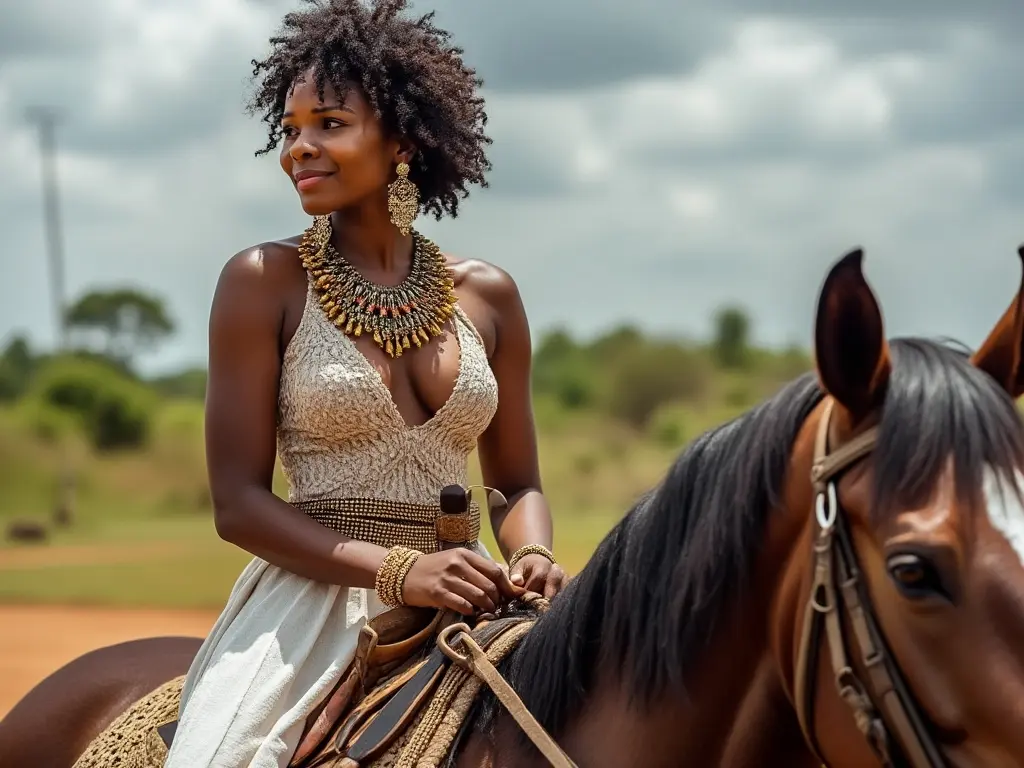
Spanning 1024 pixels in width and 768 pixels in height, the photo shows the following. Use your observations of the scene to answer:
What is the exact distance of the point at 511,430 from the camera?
3.79m

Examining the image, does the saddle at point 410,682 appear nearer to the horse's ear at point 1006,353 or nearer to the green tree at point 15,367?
the horse's ear at point 1006,353

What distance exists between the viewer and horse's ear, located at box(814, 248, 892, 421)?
7.11 feet

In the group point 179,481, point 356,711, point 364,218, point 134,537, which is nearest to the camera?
point 356,711

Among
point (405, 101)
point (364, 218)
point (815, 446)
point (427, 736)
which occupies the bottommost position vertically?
point (427, 736)

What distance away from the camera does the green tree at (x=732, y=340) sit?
36.2 metres

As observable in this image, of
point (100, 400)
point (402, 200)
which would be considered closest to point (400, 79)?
point (402, 200)

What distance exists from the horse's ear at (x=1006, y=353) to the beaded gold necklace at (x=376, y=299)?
1503mm

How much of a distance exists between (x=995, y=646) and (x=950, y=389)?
0.40 metres

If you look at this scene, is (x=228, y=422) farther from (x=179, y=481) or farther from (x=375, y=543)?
(x=179, y=481)

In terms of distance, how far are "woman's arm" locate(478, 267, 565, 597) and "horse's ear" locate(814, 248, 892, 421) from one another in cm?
149

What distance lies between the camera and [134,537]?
27891 millimetres

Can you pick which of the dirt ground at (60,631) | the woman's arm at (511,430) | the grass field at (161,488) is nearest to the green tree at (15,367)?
the grass field at (161,488)

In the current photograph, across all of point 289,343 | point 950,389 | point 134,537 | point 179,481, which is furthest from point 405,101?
point 179,481

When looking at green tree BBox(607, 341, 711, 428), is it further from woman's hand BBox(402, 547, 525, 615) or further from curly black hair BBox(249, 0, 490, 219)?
woman's hand BBox(402, 547, 525, 615)
